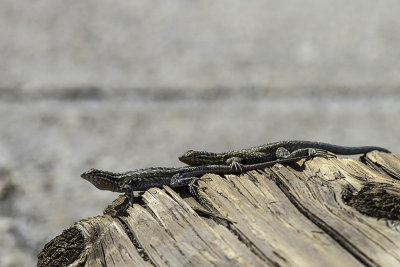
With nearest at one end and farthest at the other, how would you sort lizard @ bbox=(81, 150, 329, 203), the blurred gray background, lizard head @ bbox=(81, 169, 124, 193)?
lizard @ bbox=(81, 150, 329, 203) → lizard head @ bbox=(81, 169, 124, 193) → the blurred gray background

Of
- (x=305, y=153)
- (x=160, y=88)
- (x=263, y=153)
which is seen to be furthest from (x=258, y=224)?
(x=160, y=88)

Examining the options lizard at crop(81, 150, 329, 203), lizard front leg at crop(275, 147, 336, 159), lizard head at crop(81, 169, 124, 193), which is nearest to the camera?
lizard at crop(81, 150, 329, 203)

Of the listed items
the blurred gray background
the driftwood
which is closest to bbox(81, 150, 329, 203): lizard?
the driftwood

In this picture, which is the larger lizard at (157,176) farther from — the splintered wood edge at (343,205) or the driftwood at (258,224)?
the splintered wood edge at (343,205)

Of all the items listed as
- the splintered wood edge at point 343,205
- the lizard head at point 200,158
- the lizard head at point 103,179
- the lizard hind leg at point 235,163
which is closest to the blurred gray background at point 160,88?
the lizard head at point 103,179

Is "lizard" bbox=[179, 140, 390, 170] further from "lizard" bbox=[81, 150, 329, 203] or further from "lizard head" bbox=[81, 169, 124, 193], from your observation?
"lizard head" bbox=[81, 169, 124, 193]

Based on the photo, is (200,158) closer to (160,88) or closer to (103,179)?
(103,179)
